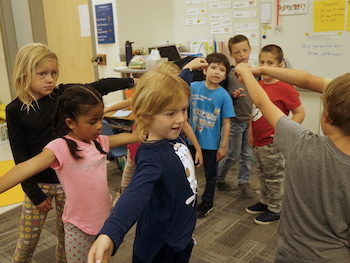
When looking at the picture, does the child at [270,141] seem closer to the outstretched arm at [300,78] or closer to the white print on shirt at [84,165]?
the outstretched arm at [300,78]

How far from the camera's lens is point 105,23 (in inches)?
162

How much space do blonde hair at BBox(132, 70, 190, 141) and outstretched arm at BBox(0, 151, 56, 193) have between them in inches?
16.5

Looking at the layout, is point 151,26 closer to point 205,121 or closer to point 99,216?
point 205,121

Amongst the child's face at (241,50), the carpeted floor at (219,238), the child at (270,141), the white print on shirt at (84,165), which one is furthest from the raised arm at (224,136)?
the white print on shirt at (84,165)

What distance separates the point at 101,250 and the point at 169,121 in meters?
0.52

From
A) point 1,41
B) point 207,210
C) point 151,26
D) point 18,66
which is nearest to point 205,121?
point 207,210

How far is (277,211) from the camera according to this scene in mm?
2539

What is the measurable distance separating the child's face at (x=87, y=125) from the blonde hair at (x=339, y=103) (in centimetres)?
90

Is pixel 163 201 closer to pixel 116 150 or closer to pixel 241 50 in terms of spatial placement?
pixel 241 50

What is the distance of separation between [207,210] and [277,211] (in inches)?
21.0

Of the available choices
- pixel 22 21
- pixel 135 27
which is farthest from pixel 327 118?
pixel 22 21

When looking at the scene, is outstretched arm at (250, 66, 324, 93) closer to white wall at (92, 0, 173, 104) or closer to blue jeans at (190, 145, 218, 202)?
blue jeans at (190, 145, 218, 202)

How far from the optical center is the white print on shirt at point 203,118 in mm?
2457

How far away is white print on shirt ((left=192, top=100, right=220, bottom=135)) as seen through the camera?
2.46 m
